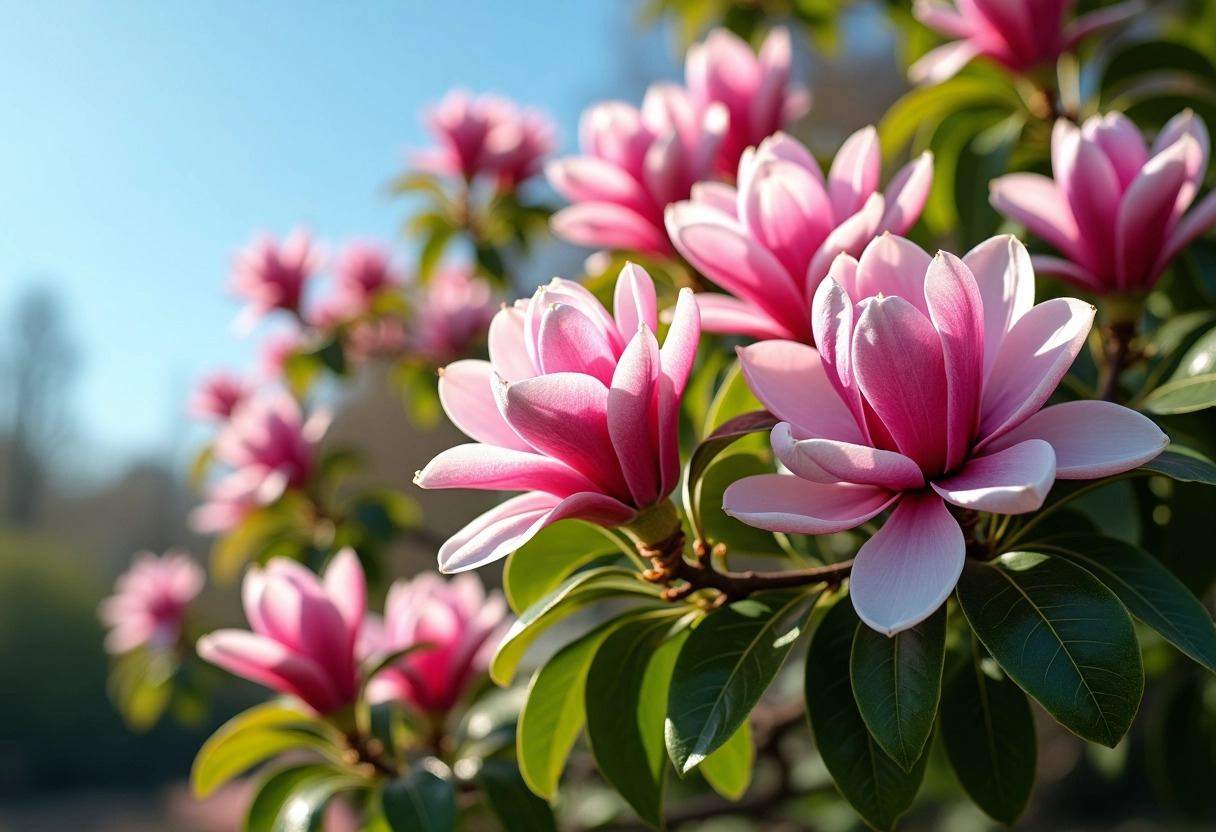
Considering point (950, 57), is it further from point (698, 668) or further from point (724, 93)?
point (698, 668)

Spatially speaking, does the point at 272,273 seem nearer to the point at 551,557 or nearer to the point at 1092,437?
the point at 551,557

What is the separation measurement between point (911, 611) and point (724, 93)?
3.84 ft

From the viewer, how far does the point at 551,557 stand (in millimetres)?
1129

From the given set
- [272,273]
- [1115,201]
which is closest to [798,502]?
[1115,201]

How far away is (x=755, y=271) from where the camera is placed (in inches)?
36.9

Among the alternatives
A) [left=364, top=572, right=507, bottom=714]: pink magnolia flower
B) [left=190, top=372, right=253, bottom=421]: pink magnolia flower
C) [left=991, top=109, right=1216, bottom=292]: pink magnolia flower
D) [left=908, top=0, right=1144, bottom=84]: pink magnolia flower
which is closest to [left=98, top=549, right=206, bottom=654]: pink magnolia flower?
[left=190, top=372, right=253, bottom=421]: pink magnolia flower

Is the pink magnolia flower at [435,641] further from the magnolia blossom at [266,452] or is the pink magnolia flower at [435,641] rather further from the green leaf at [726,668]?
the magnolia blossom at [266,452]

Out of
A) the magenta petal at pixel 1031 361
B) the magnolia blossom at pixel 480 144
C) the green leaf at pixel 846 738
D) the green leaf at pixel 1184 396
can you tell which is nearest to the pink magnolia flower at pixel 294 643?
the green leaf at pixel 846 738

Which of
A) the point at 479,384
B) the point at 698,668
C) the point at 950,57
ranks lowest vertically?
the point at 698,668

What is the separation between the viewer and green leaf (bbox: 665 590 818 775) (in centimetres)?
82

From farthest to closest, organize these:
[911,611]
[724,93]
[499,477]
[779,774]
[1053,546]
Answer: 1. [779,774]
2. [724,93]
3. [1053,546]
4. [499,477]
5. [911,611]

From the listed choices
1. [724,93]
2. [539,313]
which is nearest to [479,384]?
[539,313]

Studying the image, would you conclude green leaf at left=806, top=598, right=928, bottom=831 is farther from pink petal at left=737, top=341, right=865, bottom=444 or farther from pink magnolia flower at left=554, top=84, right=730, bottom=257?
pink magnolia flower at left=554, top=84, right=730, bottom=257

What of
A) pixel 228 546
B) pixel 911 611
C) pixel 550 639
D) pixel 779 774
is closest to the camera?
pixel 911 611
